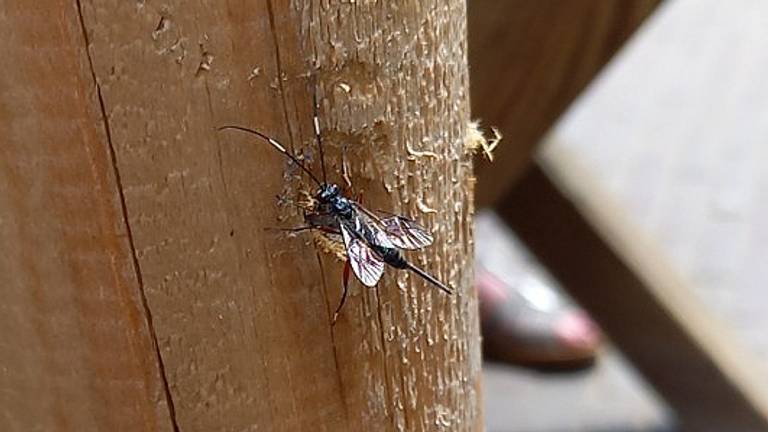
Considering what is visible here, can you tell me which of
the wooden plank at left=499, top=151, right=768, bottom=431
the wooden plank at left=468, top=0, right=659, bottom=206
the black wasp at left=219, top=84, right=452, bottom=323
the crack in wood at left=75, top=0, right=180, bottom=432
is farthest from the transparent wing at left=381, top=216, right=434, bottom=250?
the wooden plank at left=499, top=151, right=768, bottom=431

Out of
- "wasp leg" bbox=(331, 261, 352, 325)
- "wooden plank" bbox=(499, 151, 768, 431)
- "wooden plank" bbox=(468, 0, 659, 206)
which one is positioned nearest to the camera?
"wasp leg" bbox=(331, 261, 352, 325)

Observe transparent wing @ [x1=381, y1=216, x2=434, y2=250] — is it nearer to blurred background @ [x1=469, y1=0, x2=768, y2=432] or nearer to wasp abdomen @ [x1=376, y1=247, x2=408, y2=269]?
wasp abdomen @ [x1=376, y1=247, x2=408, y2=269]

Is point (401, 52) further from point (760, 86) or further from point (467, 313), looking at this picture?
point (760, 86)

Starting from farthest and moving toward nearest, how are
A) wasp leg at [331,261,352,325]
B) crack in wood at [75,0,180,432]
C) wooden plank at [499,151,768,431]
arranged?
wooden plank at [499,151,768,431]
wasp leg at [331,261,352,325]
crack in wood at [75,0,180,432]

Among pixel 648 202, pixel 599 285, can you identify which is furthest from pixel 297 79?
pixel 648 202

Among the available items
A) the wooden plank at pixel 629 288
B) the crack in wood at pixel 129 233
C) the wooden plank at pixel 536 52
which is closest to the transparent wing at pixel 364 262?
the crack in wood at pixel 129 233

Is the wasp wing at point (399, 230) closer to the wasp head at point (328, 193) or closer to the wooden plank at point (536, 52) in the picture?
the wasp head at point (328, 193)

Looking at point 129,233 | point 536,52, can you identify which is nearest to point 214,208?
point 129,233
